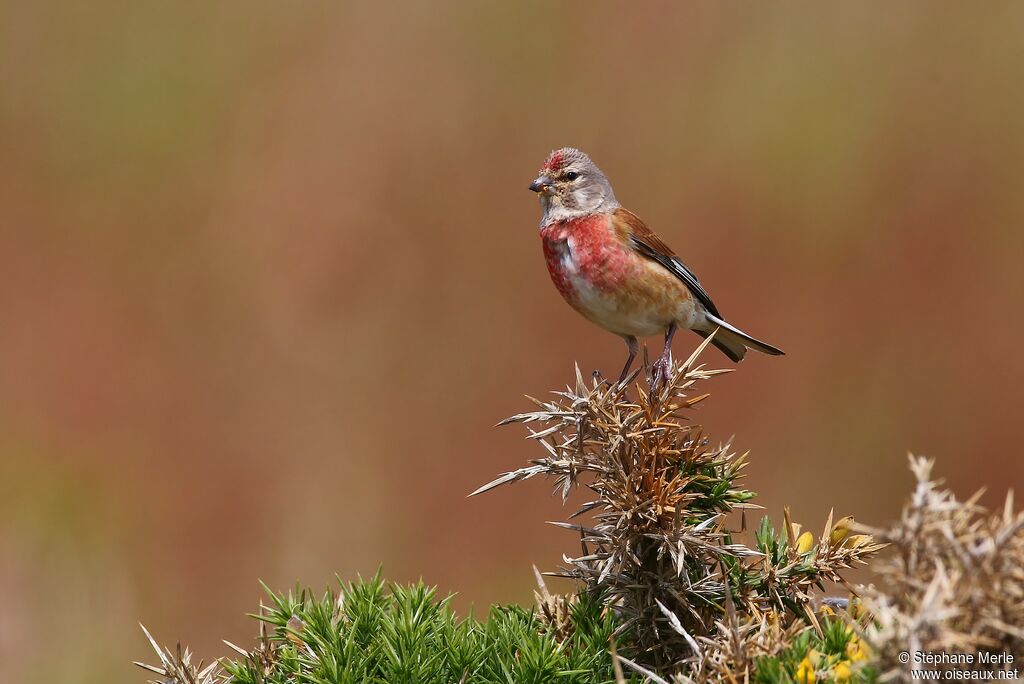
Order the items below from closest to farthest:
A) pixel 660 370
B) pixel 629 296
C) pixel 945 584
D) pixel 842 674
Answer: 1. pixel 945 584
2. pixel 842 674
3. pixel 660 370
4. pixel 629 296

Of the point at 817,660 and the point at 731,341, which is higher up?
the point at 731,341

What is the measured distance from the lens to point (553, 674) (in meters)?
1.76

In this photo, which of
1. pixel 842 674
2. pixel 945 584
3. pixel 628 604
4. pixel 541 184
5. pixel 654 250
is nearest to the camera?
pixel 945 584

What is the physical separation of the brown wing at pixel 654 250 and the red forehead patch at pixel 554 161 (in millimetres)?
274

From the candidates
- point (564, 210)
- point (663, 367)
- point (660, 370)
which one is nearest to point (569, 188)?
point (564, 210)

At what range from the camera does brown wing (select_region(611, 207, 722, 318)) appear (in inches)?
137

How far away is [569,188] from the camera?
3611 millimetres

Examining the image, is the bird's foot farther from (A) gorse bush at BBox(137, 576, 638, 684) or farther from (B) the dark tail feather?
(A) gorse bush at BBox(137, 576, 638, 684)

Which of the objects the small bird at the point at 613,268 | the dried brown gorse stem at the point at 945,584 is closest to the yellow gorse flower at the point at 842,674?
the dried brown gorse stem at the point at 945,584

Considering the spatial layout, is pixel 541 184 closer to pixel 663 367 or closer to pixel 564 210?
pixel 564 210

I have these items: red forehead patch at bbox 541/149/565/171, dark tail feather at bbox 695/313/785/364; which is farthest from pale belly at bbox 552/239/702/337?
red forehead patch at bbox 541/149/565/171

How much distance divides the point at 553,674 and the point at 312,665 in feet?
1.47

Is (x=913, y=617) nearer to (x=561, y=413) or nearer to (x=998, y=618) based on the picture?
(x=998, y=618)

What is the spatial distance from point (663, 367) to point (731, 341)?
814 millimetres
